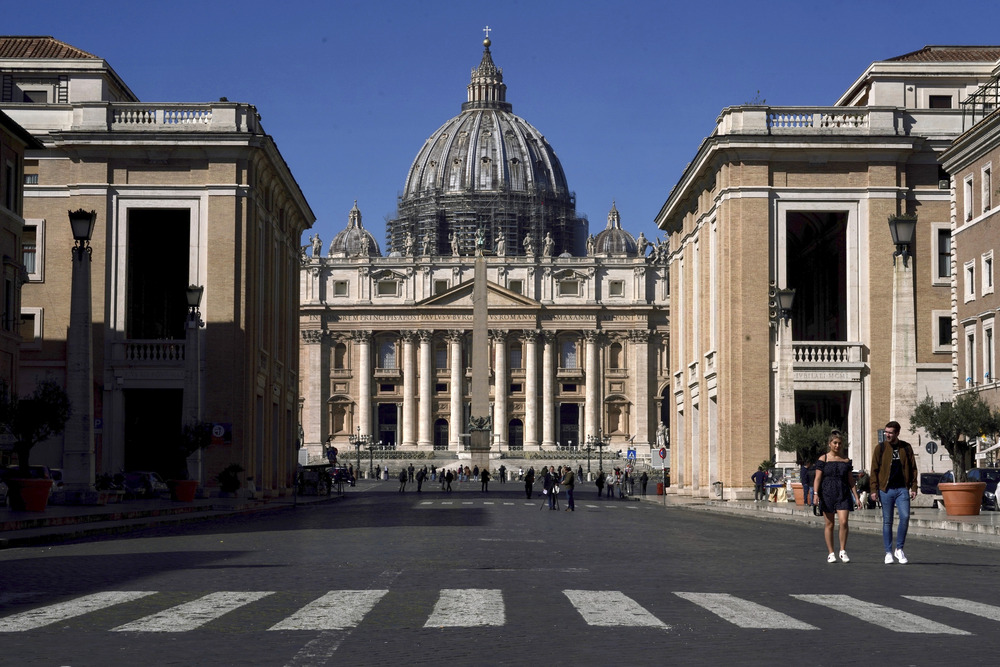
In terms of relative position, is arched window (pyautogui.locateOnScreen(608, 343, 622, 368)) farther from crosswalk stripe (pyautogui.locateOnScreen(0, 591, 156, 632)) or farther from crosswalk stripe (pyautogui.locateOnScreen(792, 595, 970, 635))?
crosswalk stripe (pyautogui.locateOnScreen(0, 591, 156, 632))

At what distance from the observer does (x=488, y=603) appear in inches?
566

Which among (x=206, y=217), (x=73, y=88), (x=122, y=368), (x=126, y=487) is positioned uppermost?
(x=73, y=88)

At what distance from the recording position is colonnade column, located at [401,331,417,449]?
160m

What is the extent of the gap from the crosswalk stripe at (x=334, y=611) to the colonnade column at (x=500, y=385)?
14346 cm

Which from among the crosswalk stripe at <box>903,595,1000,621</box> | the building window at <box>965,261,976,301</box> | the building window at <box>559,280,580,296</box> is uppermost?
the building window at <box>559,280,580,296</box>

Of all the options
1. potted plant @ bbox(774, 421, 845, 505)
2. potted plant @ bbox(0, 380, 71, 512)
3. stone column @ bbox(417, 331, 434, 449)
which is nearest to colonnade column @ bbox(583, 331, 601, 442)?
stone column @ bbox(417, 331, 434, 449)

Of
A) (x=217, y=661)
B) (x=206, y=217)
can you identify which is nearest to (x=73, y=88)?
(x=206, y=217)

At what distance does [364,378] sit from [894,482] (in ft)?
460

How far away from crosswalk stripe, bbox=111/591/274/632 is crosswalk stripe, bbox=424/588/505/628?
1.86m

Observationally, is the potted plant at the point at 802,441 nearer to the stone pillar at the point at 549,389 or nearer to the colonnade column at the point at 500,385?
the colonnade column at the point at 500,385

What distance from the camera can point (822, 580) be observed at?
699 inches

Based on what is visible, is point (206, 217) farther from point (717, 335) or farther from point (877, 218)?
point (877, 218)

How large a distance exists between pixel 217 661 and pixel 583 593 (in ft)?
19.6

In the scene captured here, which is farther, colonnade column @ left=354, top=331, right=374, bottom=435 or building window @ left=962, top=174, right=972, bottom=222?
colonnade column @ left=354, top=331, right=374, bottom=435
